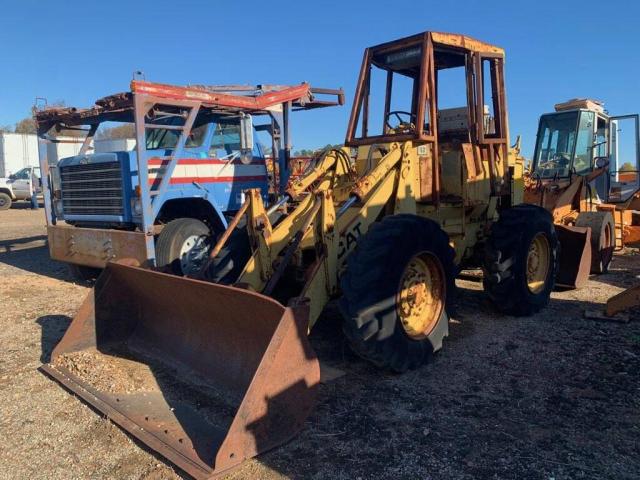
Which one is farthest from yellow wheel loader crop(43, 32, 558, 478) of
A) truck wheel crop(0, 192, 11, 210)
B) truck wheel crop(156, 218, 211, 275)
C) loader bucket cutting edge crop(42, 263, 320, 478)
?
truck wheel crop(0, 192, 11, 210)

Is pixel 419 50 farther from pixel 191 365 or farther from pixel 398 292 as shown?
pixel 191 365

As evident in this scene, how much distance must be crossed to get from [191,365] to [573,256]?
17.3 ft

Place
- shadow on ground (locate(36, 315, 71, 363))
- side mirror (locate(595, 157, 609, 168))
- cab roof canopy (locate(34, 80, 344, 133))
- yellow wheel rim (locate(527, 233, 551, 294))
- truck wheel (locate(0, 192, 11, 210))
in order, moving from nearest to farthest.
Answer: shadow on ground (locate(36, 315, 71, 363)), yellow wheel rim (locate(527, 233, 551, 294)), cab roof canopy (locate(34, 80, 344, 133)), side mirror (locate(595, 157, 609, 168)), truck wheel (locate(0, 192, 11, 210))

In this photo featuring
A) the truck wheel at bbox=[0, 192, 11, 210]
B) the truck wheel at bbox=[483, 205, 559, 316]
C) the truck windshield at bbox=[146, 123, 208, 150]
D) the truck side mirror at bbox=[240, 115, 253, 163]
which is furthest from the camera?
the truck wheel at bbox=[0, 192, 11, 210]

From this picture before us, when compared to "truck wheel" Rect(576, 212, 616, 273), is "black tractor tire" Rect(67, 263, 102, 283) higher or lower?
lower

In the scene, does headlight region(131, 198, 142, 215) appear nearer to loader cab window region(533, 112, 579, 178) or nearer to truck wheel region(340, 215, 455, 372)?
truck wheel region(340, 215, 455, 372)

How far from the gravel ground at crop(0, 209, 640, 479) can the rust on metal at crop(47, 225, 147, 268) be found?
65.5 inches

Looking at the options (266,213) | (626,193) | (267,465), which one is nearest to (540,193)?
(626,193)

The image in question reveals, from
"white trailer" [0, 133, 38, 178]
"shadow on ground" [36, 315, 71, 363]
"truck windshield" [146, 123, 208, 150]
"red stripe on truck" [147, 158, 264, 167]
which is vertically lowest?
"shadow on ground" [36, 315, 71, 363]

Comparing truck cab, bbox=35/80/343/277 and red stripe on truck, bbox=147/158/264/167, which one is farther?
red stripe on truck, bbox=147/158/264/167

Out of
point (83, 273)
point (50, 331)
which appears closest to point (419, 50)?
point (50, 331)

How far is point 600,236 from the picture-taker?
8.19 m

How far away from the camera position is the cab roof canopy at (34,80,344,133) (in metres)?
7.17

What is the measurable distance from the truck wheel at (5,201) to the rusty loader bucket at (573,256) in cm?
2617
